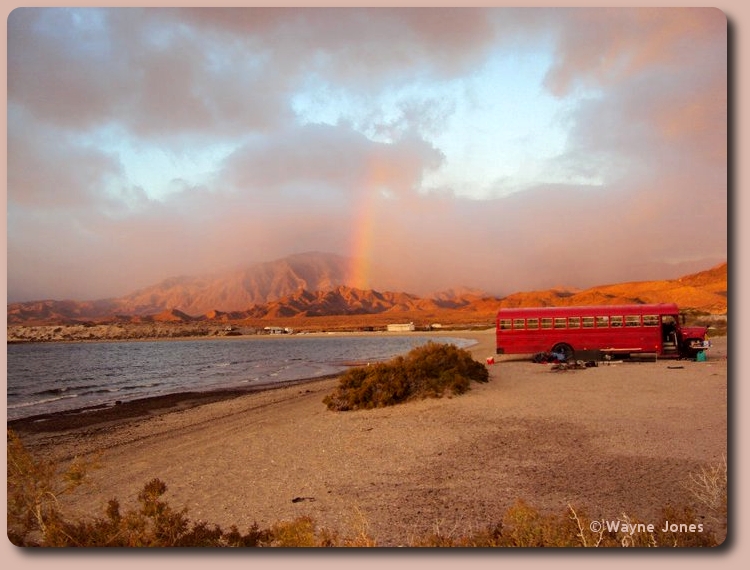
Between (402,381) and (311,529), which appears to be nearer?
(311,529)

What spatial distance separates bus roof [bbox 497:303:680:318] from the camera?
1745 cm

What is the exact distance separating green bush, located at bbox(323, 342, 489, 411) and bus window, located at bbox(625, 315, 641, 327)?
823cm

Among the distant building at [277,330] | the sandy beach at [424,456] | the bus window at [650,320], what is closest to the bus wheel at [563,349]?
the bus window at [650,320]

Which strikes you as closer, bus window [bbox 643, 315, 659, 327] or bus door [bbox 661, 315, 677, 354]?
bus window [bbox 643, 315, 659, 327]

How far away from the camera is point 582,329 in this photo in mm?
20172

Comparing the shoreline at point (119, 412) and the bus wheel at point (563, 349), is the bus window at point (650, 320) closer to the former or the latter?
the bus wheel at point (563, 349)

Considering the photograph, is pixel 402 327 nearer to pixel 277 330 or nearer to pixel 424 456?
pixel 277 330

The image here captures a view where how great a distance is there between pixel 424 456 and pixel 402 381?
553 cm

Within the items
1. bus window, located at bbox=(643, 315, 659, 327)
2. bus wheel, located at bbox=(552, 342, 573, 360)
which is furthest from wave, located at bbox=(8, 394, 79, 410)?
bus window, located at bbox=(643, 315, 659, 327)

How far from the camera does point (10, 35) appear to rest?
6.84 meters

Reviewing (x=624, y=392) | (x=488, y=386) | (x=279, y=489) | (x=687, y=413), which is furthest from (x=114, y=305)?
(x=624, y=392)

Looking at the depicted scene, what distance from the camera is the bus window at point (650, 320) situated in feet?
60.3

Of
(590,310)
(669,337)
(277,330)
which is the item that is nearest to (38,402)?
Result: (590,310)

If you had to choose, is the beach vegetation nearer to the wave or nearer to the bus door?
the bus door
